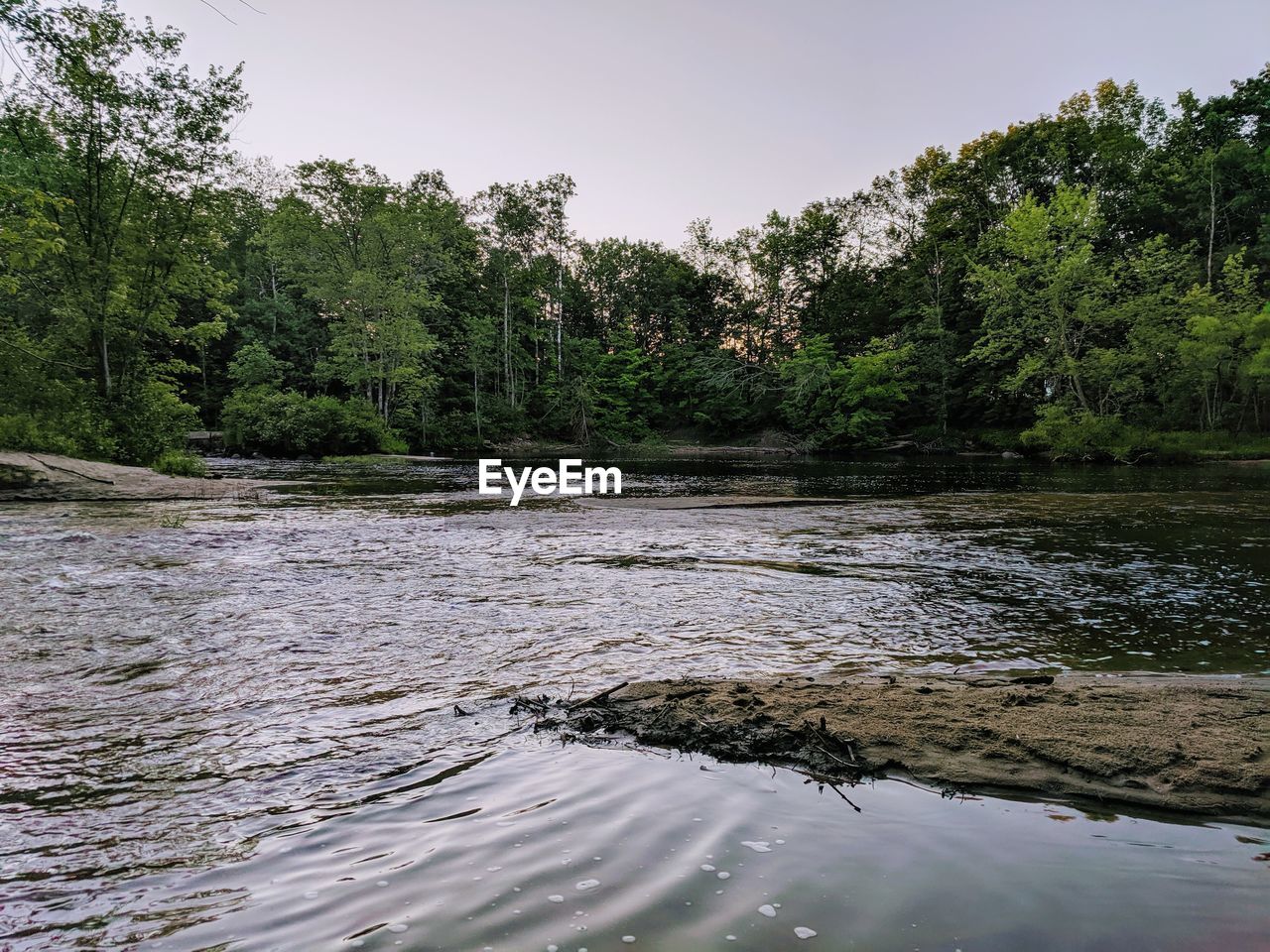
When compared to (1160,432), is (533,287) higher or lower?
higher

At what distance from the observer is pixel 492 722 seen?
11.3 ft

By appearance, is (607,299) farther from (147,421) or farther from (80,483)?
(80,483)

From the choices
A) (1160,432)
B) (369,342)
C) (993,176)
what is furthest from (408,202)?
(1160,432)

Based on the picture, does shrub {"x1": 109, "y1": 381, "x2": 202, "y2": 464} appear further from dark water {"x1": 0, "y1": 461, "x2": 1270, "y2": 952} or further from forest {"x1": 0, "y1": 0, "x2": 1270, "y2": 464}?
dark water {"x1": 0, "y1": 461, "x2": 1270, "y2": 952}

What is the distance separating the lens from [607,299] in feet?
222

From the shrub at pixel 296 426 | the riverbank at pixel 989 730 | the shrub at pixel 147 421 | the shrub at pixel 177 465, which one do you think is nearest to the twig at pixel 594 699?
the riverbank at pixel 989 730

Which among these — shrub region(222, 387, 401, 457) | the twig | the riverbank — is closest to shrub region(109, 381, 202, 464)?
shrub region(222, 387, 401, 457)

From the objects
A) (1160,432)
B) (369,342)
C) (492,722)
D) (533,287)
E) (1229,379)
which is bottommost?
(492,722)

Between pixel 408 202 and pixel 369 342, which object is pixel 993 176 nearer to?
pixel 408 202

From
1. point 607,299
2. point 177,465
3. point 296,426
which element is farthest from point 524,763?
point 607,299

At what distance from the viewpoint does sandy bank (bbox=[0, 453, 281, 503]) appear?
12.6 m

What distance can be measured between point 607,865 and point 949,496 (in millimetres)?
15753

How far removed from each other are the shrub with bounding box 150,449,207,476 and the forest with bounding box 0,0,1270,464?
838 mm

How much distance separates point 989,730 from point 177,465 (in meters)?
20.3
